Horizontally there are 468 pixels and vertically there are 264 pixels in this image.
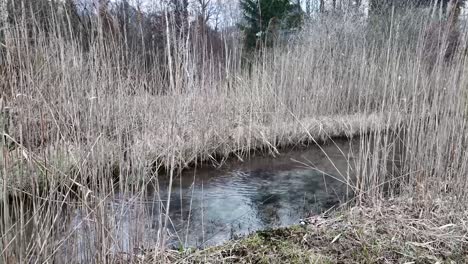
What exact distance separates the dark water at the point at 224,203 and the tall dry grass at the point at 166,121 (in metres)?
0.03

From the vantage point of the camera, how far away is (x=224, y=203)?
9.84 feet

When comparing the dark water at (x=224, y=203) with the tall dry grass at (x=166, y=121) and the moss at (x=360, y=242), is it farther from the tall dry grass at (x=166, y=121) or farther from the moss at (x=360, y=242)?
the moss at (x=360, y=242)

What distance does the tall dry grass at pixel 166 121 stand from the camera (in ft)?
4.08

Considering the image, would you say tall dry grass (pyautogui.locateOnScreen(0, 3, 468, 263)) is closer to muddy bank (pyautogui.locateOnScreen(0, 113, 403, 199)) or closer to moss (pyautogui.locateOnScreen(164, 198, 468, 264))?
muddy bank (pyautogui.locateOnScreen(0, 113, 403, 199))

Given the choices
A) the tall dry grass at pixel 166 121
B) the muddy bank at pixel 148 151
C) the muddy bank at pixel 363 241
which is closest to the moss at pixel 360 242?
the muddy bank at pixel 363 241

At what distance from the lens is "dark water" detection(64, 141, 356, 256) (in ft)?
5.09

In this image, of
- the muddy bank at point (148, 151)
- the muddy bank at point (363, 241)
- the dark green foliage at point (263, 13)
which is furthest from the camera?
the dark green foliage at point (263, 13)

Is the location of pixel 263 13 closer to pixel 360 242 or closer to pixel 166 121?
pixel 166 121

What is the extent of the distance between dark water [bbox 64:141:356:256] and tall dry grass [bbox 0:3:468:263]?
34 mm

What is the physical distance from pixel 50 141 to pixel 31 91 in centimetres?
21

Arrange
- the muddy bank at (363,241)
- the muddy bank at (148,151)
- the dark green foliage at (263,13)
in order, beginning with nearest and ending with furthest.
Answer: the muddy bank at (148,151) → the muddy bank at (363,241) → the dark green foliage at (263,13)

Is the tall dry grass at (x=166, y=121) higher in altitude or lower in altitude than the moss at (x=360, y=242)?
higher

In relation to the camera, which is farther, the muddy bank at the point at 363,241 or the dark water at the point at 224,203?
the muddy bank at the point at 363,241

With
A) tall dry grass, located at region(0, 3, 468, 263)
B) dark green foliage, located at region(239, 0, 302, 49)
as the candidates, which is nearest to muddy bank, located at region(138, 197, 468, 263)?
tall dry grass, located at region(0, 3, 468, 263)
